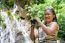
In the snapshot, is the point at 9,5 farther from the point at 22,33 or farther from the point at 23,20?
the point at 22,33

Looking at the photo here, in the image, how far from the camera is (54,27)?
8.64 ft

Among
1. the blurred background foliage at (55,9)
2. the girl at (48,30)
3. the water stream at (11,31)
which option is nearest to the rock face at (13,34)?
the water stream at (11,31)

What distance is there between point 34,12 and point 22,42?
2.85 feet

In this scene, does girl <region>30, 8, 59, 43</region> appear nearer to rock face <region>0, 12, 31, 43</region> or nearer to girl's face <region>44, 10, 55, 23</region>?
girl's face <region>44, 10, 55, 23</region>

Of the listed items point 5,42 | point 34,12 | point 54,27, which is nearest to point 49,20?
point 54,27

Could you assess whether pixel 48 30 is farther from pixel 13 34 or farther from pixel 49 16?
pixel 13 34

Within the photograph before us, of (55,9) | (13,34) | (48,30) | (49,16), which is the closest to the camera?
(48,30)

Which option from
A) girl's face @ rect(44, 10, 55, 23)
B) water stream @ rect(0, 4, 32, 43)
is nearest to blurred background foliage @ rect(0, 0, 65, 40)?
water stream @ rect(0, 4, 32, 43)

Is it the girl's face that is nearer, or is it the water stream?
the girl's face

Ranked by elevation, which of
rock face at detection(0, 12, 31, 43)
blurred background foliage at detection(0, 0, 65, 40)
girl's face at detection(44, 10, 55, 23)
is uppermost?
girl's face at detection(44, 10, 55, 23)

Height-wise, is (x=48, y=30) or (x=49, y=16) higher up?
(x=49, y=16)

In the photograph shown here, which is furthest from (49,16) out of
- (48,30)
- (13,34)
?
(13,34)

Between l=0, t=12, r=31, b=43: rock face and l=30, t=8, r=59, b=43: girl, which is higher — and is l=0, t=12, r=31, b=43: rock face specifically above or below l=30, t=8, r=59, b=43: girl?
below

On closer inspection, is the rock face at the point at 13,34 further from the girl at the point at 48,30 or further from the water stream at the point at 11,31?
the girl at the point at 48,30
